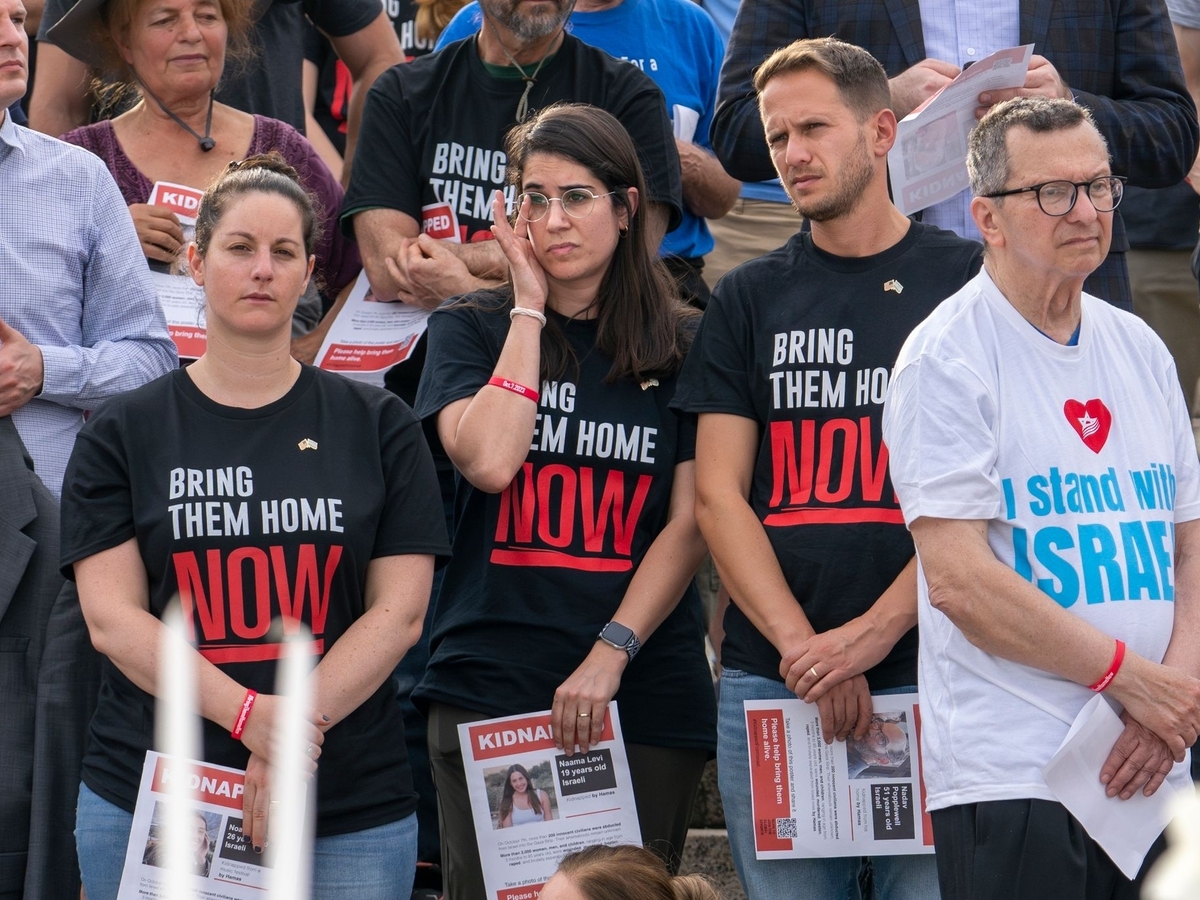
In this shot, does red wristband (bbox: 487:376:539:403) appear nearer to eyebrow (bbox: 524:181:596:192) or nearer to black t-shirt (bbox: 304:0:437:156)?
eyebrow (bbox: 524:181:596:192)

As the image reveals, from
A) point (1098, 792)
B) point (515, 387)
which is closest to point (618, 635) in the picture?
point (515, 387)

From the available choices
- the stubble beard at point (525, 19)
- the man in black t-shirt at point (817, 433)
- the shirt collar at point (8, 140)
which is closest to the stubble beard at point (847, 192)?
the man in black t-shirt at point (817, 433)

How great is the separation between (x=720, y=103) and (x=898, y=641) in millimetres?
1517

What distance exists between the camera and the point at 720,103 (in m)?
3.94

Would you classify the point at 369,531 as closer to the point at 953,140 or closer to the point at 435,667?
the point at 435,667

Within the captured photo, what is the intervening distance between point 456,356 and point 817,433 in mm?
903

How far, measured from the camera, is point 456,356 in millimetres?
3654

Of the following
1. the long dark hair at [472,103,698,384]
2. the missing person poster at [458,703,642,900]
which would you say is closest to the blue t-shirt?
the long dark hair at [472,103,698,384]

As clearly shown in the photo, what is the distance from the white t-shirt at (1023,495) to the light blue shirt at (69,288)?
1.95 metres

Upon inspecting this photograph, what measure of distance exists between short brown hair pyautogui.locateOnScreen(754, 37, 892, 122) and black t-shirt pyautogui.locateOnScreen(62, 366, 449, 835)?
124 centimetres

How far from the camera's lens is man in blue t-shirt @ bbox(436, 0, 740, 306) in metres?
4.64

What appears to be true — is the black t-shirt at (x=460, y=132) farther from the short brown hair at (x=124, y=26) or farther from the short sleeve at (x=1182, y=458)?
the short sleeve at (x=1182, y=458)

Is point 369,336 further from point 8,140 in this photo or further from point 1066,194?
point 1066,194

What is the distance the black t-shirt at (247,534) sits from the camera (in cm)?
317
